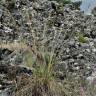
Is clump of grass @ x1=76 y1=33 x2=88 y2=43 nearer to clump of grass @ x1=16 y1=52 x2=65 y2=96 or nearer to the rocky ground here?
the rocky ground

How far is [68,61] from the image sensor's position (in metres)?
5.82

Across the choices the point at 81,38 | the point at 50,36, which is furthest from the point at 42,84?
the point at 81,38

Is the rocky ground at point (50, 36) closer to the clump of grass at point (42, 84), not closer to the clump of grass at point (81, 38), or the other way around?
the clump of grass at point (81, 38)

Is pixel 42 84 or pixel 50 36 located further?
pixel 50 36

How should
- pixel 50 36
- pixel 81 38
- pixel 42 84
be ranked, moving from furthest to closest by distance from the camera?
pixel 81 38
pixel 50 36
pixel 42 84

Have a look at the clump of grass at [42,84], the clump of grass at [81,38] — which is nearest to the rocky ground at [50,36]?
the clump of grass at [81,38]

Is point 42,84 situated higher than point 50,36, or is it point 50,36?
point 50,36

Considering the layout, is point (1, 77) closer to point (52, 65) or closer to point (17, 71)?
point (17, 71)

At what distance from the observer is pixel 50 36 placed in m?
6.43

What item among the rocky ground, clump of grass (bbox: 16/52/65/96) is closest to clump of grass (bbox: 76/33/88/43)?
the rocky ground

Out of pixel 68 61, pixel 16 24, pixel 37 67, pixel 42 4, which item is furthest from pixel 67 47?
pixel 42 4

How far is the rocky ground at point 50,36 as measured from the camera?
523 cm

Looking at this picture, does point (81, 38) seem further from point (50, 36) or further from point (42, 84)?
point (42, 84)

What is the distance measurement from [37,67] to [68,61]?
1.10 meters
